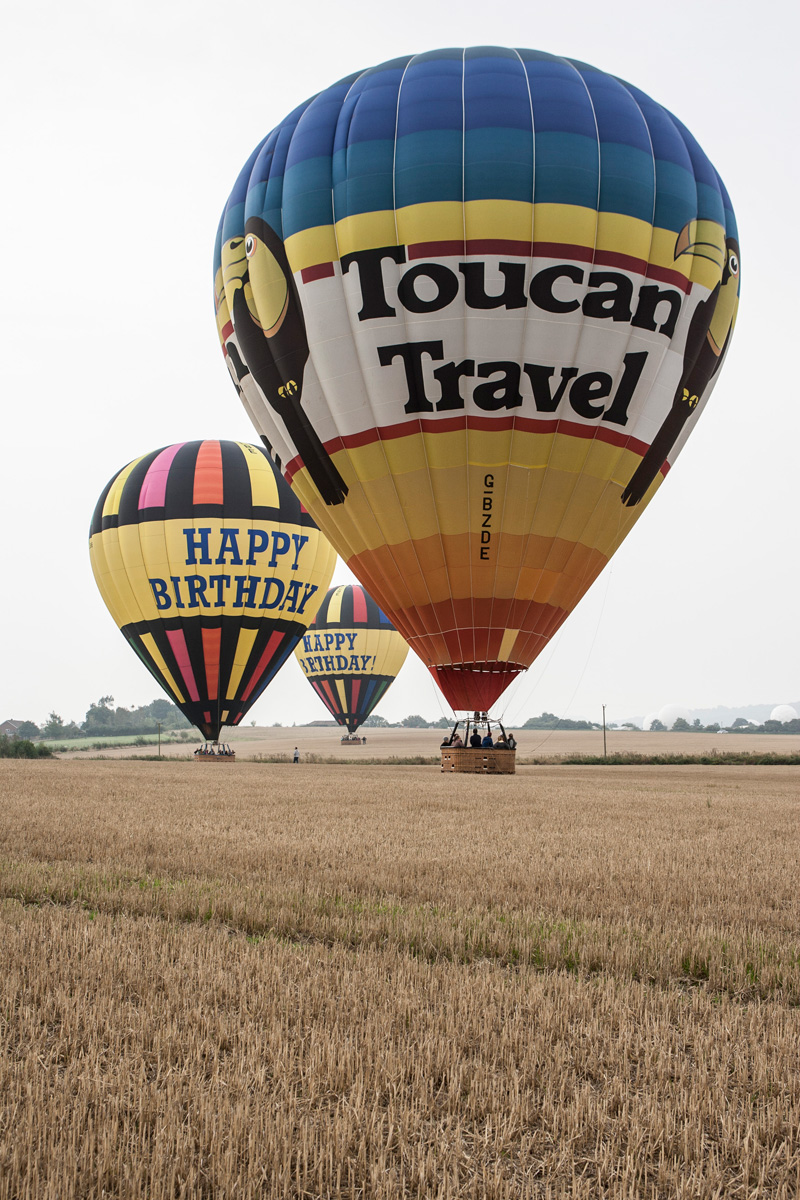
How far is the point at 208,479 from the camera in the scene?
30719 millimetres

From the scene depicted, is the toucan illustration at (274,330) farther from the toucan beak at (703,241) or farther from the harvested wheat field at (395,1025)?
the harvested wheat field at (395,1025)

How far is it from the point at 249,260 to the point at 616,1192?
1836cm

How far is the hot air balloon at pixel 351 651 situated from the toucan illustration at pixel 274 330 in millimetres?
39650

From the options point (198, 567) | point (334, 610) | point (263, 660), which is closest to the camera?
point (198, 567)

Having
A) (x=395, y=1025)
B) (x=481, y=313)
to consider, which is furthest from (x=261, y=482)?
(x=395, y=1025)

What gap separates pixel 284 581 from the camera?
104 ft

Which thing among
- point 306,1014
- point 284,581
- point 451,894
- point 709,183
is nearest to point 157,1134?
point 306,1014

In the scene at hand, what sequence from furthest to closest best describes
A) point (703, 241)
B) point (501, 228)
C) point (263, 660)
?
1. point (263, 660)
2. point (703, 241)
3. point (501, 228)

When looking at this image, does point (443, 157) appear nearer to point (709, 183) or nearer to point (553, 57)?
point (553, 57)

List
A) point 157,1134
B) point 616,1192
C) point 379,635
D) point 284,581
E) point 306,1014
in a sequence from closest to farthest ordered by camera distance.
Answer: point 616,1192
point 157,1134
point 306,1014
point 284,581
point 379,635

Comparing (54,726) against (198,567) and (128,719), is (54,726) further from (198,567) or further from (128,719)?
(198,567)

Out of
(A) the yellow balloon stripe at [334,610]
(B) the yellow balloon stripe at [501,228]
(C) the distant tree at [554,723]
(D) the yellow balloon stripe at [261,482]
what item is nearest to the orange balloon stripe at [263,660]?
(D) the yellow balloon stripe at [261,482]

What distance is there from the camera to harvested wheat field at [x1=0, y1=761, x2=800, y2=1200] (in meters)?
2.71

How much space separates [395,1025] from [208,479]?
28.5 meters
